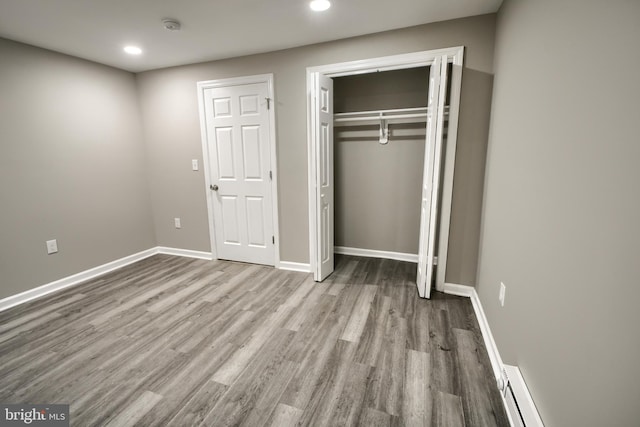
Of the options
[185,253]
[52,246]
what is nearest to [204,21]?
[52,246]

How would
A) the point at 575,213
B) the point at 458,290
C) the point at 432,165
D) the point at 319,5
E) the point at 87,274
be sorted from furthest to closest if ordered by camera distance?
the point at 87,274
the point at 458,290
the point at 432,165
the point at 319,5
the point at 575,213

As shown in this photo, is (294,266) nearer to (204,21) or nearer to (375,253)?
(375,253)

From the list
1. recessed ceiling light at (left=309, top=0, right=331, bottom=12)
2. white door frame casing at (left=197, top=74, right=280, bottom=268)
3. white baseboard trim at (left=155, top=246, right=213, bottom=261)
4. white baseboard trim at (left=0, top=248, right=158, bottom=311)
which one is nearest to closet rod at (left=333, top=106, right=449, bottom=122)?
white door frame casing at (left=197, top=74, right=280, bottom=268)

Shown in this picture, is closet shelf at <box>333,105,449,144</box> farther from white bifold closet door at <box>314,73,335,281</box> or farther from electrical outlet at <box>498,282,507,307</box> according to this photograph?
electrical outlet at <box>498,282,507,307</box>

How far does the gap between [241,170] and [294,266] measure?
130 cm

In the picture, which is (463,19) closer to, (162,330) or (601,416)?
(601,416)

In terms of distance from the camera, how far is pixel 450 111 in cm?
240

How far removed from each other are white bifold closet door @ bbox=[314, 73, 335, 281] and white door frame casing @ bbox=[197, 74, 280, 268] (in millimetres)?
611

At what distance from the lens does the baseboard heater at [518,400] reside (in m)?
1.16

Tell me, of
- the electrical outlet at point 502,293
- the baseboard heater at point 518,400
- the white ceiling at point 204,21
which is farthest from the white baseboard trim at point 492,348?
the white ceiling at point 204,21

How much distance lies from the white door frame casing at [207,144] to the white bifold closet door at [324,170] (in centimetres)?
61

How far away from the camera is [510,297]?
159 centimetres

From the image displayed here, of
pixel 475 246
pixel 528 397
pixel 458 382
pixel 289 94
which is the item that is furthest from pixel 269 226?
pixel 528 397

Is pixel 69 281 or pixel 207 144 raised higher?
pixel 207 144
